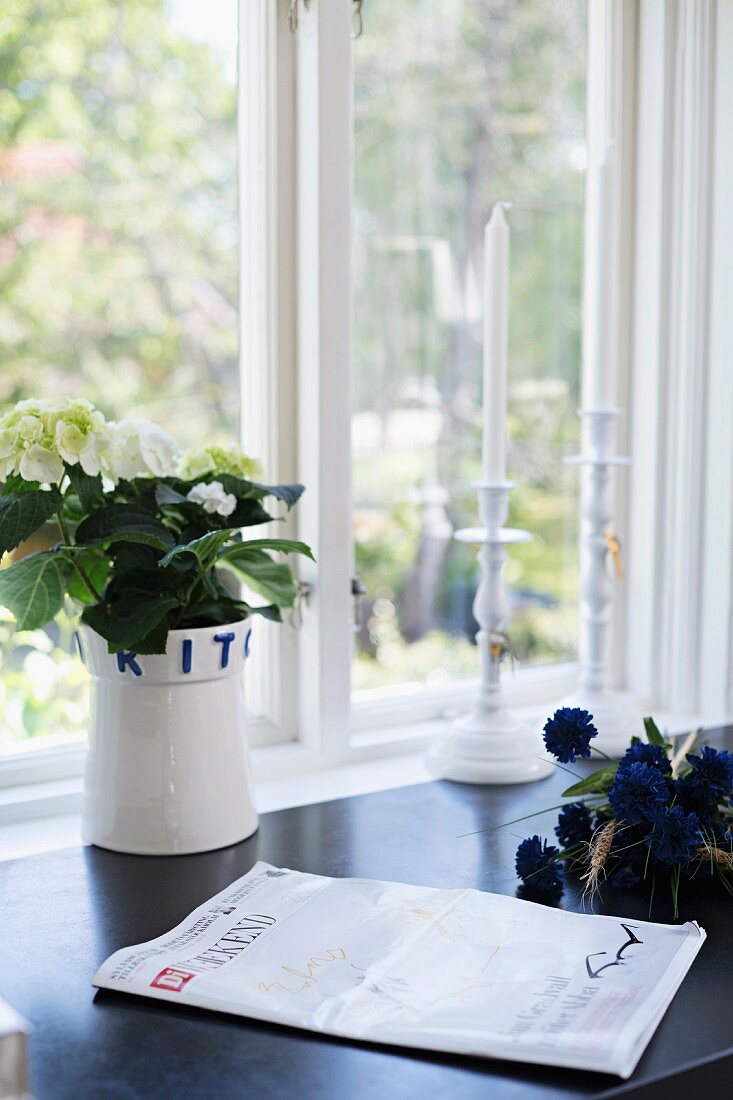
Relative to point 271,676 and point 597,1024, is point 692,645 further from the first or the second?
point 597,1024

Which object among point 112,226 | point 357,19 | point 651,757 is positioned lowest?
point 651,757

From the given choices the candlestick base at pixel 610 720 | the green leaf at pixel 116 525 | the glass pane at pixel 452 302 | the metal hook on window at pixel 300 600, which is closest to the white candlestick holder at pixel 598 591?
the candlestick base at pixel 610 720

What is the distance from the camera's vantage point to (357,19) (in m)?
1.41

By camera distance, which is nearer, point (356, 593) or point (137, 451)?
point (137, 451)

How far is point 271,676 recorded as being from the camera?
56.5 inches

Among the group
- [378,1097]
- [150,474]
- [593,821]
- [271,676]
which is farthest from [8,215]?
[378,1097]

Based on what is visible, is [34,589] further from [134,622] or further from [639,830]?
[639,830]

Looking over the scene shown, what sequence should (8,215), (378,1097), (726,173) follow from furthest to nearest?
(726,173)
(8,215)
(378,1097)

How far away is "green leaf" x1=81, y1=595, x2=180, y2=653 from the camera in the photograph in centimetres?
101

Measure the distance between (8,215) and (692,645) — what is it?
3.33ft

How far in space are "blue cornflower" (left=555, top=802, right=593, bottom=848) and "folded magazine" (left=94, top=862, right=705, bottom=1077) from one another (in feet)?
0.34

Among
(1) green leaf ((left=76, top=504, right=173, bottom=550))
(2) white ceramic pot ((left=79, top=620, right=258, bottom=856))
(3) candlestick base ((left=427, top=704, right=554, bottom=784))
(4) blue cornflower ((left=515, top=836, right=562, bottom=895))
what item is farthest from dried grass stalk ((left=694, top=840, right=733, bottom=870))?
(1) green leaf ((left=76, top=504, right=173, bottom=550))

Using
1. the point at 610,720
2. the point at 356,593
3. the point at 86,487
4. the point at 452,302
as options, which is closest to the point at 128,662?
the point at 86,487

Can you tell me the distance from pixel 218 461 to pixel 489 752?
0.45m
